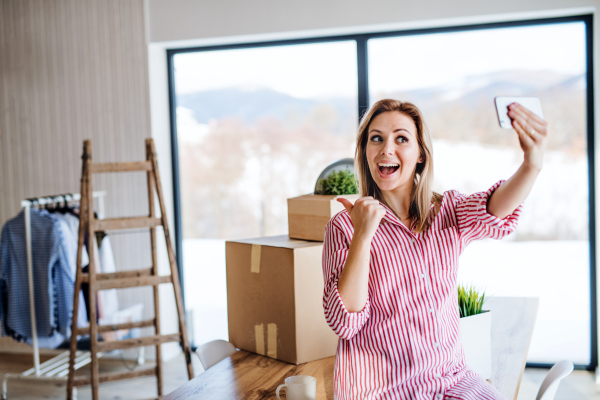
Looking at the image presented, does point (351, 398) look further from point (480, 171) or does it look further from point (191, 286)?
point (191, 286)

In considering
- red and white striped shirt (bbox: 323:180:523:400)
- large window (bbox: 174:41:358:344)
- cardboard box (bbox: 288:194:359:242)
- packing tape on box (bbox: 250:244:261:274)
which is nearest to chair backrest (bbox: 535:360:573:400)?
red and white striped shirt (bbox: 323:180:523:400)

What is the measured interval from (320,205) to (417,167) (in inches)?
16.9

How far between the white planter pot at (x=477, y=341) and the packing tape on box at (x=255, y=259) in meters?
0.65

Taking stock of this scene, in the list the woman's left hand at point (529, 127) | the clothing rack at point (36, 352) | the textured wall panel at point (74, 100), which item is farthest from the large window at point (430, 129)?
the woman's left hand at point (529, 127)

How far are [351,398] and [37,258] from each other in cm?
241

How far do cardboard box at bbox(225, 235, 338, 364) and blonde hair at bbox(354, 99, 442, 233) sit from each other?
35 cm

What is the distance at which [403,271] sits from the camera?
48.9 inches

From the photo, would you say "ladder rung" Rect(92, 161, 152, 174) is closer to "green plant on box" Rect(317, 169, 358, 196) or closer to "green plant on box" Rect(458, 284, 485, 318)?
"green plant on box" Rect(317, 169, 358, 196)

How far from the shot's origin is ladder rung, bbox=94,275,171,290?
253 cm

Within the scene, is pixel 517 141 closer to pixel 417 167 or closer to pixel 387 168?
pixel 417 167

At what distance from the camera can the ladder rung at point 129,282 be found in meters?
2.53

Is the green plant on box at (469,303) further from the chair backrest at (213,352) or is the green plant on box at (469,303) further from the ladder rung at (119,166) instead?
the ladder rung at (119,166)

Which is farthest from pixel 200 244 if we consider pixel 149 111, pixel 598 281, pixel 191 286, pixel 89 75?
pixel 598 281

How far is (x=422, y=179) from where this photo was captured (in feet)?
4.39
